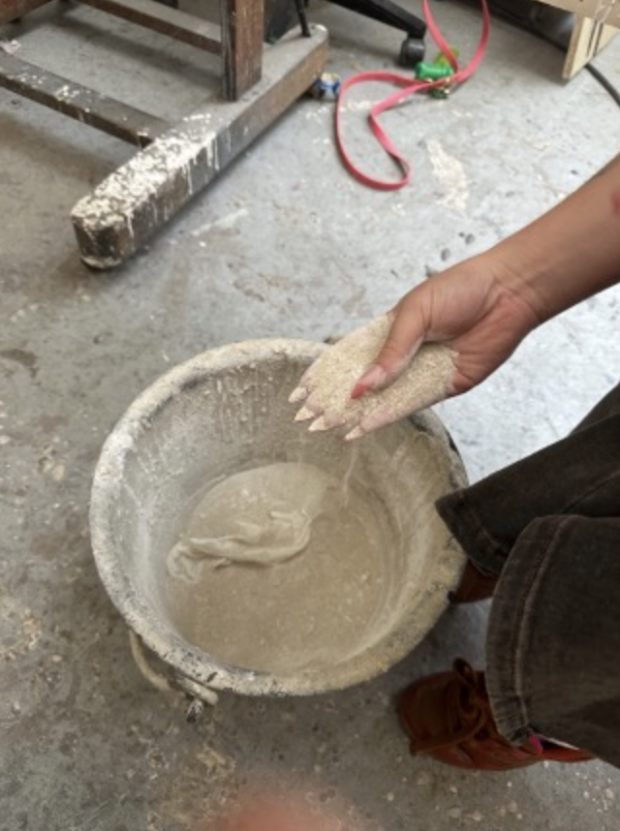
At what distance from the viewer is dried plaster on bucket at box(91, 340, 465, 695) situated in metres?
0.83

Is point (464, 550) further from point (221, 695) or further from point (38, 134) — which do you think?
Result: point (38, 134)

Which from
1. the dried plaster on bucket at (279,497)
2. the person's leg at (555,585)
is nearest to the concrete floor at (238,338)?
the dried plaster on bucket at (279,497)

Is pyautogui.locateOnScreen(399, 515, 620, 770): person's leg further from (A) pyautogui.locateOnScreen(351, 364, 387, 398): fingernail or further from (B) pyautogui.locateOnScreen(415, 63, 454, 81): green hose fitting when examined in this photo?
(B) pyautogui.locateOnScreen(415, 63, 454, 81): green hose fitting

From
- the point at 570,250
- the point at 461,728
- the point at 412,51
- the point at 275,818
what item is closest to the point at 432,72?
the point at 412,51

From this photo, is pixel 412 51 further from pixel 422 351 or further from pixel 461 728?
pixel 461 728

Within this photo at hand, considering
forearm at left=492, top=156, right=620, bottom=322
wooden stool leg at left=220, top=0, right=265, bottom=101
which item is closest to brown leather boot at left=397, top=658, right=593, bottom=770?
forearm at left=492, top=156, right=620, bottom=322

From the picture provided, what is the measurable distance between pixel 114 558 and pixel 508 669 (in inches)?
16.9

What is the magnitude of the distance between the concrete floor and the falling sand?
0.12 metres

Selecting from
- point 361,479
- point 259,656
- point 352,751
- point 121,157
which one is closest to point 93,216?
point 121,157

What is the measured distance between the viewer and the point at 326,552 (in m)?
1.15

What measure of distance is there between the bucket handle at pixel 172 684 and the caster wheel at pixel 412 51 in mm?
1611

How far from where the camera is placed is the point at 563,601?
654 mm

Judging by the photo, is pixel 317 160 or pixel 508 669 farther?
pixel 317 160

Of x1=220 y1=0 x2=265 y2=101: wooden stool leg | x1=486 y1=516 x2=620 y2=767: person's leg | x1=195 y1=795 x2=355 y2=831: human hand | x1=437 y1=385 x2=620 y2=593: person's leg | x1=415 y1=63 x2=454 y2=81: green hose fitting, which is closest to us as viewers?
x1=486 y1=516 x2=620 y2=767: person's leg
